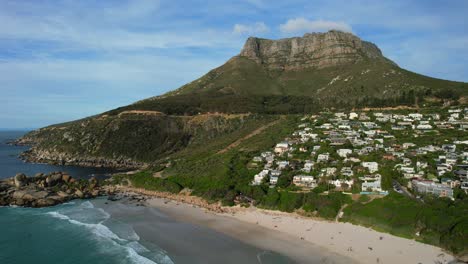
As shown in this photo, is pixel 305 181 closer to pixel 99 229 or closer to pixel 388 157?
pixel 388 157

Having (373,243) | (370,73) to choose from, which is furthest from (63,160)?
(370,73)

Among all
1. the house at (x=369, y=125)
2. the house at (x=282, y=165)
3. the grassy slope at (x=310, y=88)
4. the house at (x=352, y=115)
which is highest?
the grassy slope at (x=310, y=88)

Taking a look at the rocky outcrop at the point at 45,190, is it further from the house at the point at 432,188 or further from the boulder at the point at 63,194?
the house at the point at 432,188

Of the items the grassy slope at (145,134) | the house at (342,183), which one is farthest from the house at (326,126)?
the house at (342,183)

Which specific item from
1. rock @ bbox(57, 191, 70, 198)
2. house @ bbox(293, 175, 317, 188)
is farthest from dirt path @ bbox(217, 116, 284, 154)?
rock @ bbox(57, 191, 70, 198)

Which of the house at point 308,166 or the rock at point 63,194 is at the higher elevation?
the house at point 308,166

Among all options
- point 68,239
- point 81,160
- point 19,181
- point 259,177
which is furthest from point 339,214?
point 81,160
